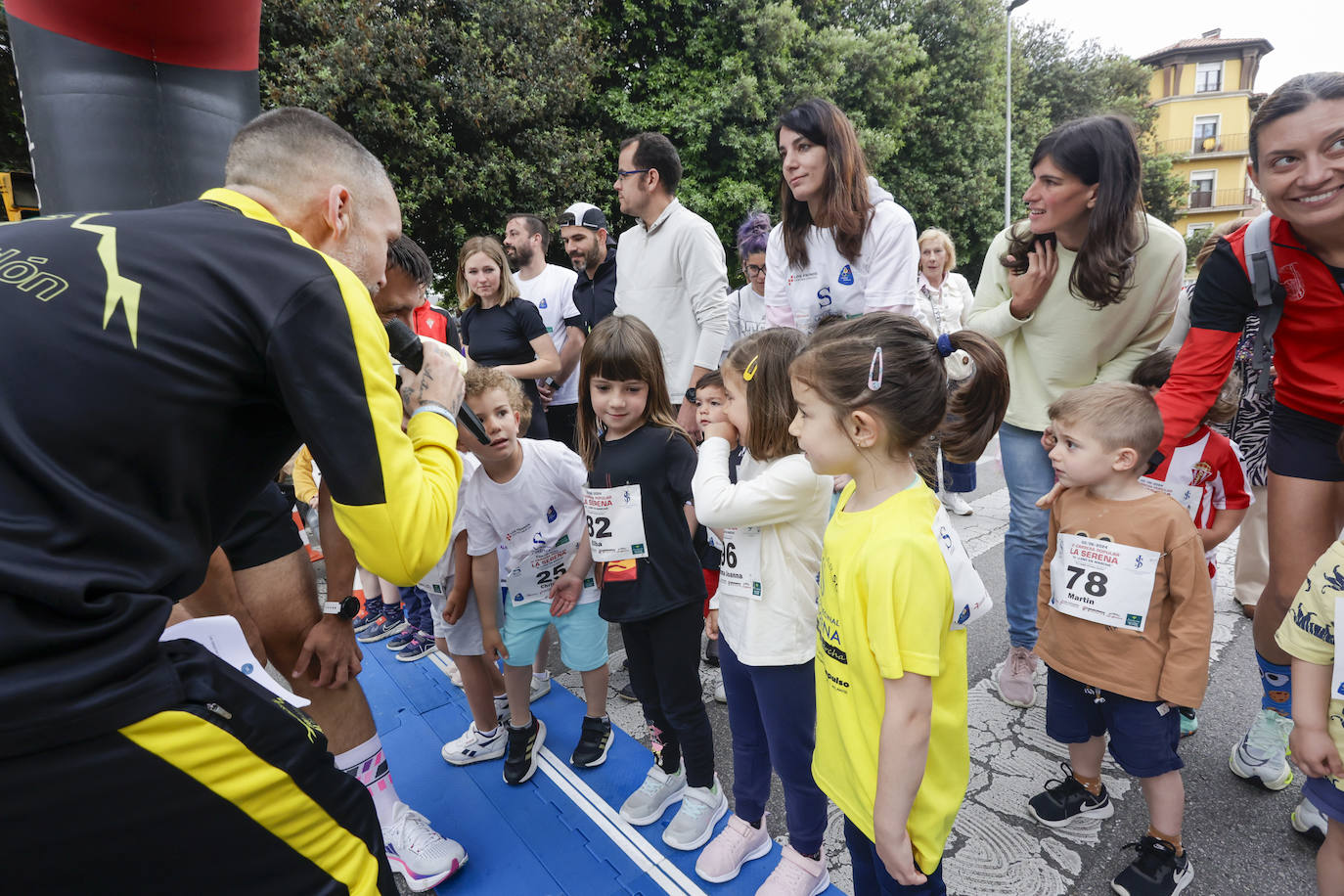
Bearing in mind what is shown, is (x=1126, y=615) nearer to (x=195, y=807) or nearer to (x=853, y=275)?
(x=853, y=275)

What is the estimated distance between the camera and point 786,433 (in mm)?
1818

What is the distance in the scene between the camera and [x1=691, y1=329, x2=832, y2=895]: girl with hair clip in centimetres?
178

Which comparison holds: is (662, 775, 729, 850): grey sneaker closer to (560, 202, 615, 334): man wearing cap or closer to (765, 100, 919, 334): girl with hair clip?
(765, 100, 919, 334): girl with hair clip

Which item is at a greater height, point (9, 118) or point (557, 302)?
point (9, 118)

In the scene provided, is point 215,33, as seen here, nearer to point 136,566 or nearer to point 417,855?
point 136,566

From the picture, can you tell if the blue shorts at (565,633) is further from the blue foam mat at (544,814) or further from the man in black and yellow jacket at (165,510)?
the man in black and yellow jacket at (165,510)

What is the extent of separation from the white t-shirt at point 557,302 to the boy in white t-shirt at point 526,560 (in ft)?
6.53

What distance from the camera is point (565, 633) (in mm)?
2457

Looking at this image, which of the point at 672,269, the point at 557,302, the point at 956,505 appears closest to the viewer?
the point at 672,269

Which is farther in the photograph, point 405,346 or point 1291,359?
point 1291,359

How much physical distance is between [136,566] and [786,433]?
56.0 inches

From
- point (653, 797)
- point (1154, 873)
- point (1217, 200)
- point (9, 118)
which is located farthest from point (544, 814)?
point (1217, 200)

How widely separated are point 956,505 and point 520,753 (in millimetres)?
3757

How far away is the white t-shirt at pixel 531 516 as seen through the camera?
7.93ft
